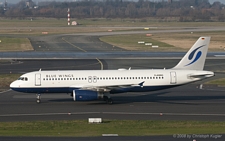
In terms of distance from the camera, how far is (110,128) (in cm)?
3619

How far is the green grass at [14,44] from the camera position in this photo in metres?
106

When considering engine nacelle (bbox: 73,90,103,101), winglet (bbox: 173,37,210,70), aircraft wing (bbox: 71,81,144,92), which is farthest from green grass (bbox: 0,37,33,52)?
winglet (bbox: 173,37,210,70)

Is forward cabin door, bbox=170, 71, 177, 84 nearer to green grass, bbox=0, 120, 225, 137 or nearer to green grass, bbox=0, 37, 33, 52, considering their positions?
green grass, bbox=0, 120, 225, 137

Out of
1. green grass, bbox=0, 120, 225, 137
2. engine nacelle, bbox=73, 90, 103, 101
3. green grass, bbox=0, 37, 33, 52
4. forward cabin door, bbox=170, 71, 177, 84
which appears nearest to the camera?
green grass, bbox=0, 120, 225, 137

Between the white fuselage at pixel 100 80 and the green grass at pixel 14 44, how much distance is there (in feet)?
188

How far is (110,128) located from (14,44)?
8346 cm

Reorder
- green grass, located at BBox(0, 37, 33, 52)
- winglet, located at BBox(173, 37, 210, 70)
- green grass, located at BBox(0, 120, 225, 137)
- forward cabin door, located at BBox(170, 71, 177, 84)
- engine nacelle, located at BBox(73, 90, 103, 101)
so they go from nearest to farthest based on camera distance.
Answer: green grass, located at BBox(0, 120, 225, 137)
engine nacelle, located at BBox(73, 90, 103, 101)
forward cabin door, located at BBox(170, 71, 177, 84)
winglet, located at BBox(173, 37, 210, 70)
green grass, located at BBox(0, 37, 33, 52)

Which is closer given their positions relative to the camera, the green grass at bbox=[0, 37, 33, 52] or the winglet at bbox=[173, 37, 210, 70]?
the winglet at bbox=[173, 37, 210, 70]

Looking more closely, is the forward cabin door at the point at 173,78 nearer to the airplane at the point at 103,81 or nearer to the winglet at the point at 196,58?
the airplane at the point at 103,81

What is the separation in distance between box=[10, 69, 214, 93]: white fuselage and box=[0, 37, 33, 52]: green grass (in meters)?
57.2

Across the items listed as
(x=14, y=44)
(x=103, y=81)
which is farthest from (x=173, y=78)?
(x=14, y=44)

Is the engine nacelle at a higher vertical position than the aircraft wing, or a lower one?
lower

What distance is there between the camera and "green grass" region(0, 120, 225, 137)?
1340 inches

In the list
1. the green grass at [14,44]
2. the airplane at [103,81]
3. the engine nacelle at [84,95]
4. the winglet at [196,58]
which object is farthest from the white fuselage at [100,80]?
the green grass at [14,44]
